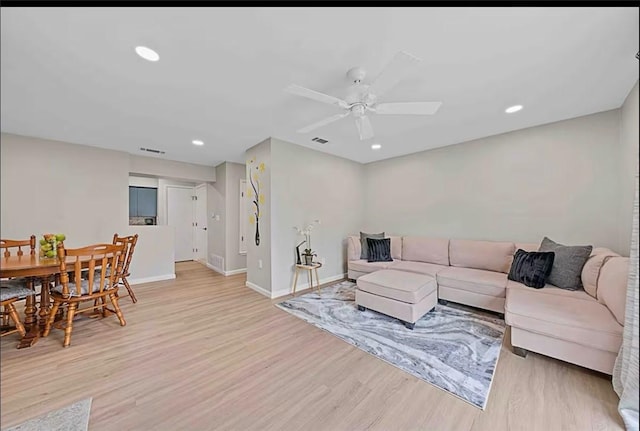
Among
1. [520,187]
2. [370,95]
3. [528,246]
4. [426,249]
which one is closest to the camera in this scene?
[370,95]

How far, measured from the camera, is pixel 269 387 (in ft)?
5.52

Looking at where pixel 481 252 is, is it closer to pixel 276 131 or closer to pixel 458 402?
pixel 458 402

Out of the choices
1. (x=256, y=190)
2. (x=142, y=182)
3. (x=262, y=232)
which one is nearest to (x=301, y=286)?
(x=262, y=232)

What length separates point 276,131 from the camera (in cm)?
326

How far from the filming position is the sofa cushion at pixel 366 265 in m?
3.84

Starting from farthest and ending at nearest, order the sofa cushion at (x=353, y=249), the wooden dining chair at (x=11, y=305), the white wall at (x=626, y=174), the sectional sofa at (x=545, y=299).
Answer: the sofa cushion at (x=353, y=249) → the white wall at (x=626, y=174) → the sectional sofa at (x=545, y=299) → the wooden dining chair at (x=11, y=305)

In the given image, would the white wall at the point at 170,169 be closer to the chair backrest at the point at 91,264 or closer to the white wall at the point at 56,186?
the white wall at the point at 56,186

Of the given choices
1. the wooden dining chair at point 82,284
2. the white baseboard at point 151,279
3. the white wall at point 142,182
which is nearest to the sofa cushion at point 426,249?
the wooden dining chair at point 82,284

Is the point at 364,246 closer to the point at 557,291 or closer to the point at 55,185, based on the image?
the point at 557,291

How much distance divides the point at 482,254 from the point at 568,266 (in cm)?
92

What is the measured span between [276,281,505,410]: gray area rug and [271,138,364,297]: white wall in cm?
69

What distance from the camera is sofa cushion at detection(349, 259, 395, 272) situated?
3.84m

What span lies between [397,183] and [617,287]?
3.10 metres

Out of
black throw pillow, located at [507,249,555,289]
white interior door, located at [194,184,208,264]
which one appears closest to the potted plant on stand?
black throw pillow, located at [507,249,555,289]
